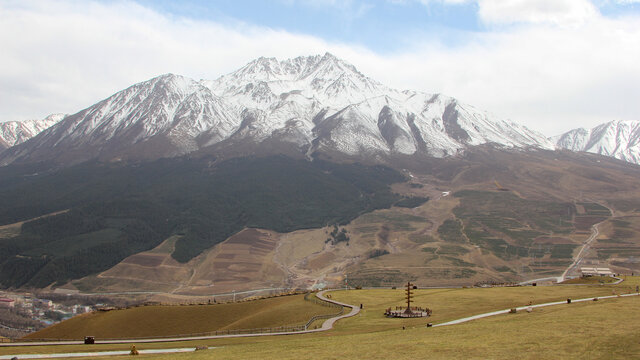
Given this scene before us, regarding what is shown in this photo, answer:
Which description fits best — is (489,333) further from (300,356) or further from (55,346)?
(55,346)

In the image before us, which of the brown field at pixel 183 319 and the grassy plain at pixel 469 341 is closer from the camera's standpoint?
the grassy plain at pixel 469 341

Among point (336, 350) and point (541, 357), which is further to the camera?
point (336, 350)

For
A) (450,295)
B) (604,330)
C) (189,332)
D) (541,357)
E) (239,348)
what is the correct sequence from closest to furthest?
(541,357), (604,330), (239,348), (189,332), (450,295)

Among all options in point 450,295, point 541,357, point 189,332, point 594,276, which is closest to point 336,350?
point 541,357

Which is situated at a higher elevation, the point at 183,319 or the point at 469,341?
the point at 469,341

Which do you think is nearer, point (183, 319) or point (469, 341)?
point (469, 341)

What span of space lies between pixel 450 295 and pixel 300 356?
63876mm

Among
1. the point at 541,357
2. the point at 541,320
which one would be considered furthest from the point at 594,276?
the point at 541,357

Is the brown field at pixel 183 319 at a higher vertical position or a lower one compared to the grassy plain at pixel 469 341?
lower

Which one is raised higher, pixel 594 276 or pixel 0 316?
pixel 594 276

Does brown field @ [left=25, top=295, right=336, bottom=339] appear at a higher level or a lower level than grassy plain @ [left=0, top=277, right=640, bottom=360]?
lower

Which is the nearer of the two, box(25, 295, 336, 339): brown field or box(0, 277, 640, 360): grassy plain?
box(0, 277, 640, 360): grassy plain

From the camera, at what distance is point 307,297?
11056 centimetres

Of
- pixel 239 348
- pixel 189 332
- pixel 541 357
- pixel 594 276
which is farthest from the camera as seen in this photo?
pixel 594 276
